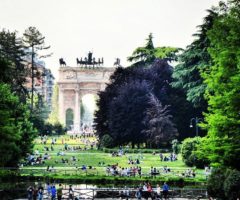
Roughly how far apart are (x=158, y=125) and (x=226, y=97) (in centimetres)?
3346

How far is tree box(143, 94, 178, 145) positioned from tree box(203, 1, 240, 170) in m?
31.1

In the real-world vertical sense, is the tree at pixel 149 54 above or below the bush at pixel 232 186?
above

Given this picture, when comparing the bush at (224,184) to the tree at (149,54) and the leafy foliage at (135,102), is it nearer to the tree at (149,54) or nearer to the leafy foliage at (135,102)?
the leafy foliage at (135,102)

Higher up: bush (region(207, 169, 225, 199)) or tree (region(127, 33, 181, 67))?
tree (region(127, 33, 181, 67))

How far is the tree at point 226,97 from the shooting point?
31.8m

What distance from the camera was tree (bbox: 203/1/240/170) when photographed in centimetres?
3181

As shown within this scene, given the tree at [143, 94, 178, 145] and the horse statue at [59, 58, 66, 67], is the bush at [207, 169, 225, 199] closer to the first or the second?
the tree at [143, 94, 178, 145]

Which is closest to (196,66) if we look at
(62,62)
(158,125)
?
(158,125)

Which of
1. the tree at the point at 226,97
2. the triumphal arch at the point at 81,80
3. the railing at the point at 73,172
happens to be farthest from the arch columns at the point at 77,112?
the tree at the point at 226,97

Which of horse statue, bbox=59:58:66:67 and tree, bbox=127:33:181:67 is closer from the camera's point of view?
tree, bbox=127:33:181:67

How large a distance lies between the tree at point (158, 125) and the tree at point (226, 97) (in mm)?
31129

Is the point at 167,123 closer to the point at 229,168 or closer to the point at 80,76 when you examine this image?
the point at 229,168

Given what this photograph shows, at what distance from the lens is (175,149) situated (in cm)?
6319

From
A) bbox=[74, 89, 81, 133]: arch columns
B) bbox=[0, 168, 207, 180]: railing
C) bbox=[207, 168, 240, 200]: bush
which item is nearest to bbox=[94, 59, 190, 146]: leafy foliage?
bbox=[0, 168, 207, 180]: railing
